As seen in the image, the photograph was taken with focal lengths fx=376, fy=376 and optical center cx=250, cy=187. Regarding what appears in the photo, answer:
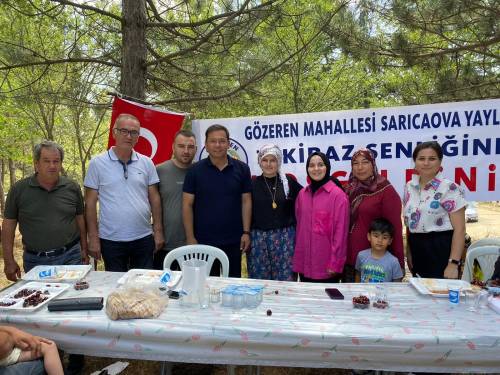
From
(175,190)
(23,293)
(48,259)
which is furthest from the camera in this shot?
(175,190)

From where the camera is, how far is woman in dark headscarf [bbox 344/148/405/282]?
8.73 feet

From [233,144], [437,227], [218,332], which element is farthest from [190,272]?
[233,144]

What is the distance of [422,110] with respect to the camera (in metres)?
3.81

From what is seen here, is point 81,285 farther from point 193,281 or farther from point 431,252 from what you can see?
point 431,252

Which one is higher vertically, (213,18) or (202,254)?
(213,18)

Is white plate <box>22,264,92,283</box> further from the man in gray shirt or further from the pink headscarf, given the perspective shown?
the pink headscarf

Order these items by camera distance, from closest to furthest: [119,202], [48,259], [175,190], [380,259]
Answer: [380,259]
[48,259]
[119,202]
[175,190]

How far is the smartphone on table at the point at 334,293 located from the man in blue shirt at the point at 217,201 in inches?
40.7

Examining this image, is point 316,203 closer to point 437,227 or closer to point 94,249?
point 437,227

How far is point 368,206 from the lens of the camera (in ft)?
8.79

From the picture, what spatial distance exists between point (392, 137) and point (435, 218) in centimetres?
150

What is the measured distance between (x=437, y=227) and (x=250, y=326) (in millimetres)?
1653

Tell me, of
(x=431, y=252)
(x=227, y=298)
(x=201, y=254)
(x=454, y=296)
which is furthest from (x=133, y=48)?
(x=454, y=296)

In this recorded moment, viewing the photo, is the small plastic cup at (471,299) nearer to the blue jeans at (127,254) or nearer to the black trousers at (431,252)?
the black trousers at (431,252)
